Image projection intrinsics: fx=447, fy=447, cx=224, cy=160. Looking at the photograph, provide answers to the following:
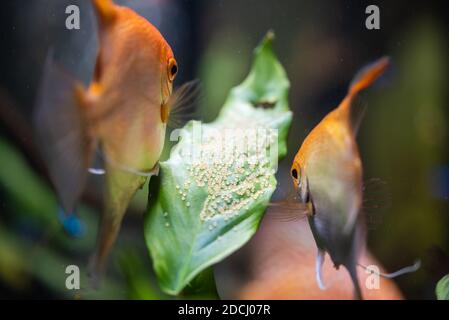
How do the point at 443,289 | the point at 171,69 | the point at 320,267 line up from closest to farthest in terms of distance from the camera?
the point at 171,69
the point at 320,267
the point at 443,289

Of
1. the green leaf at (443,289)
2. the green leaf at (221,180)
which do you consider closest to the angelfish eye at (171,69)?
the green leaf at (221,180)

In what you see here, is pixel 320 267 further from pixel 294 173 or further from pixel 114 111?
pixel 114 111

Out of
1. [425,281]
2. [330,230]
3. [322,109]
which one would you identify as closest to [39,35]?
[322,109]

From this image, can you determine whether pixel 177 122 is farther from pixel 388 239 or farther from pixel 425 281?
pixel 425 281

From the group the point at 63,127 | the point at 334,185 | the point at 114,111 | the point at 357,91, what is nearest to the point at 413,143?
the point at 357,91

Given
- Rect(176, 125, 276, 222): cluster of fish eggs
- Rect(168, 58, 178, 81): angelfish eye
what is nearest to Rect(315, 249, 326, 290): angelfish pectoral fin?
Rect(176, 125, 276, 222): cluster of fish eggs

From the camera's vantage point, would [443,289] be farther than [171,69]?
Yes
